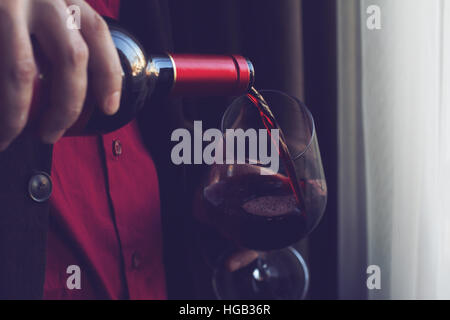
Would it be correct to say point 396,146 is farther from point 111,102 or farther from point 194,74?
point 111,102

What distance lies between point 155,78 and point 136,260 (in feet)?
0.97

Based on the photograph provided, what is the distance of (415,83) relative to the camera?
748 mm

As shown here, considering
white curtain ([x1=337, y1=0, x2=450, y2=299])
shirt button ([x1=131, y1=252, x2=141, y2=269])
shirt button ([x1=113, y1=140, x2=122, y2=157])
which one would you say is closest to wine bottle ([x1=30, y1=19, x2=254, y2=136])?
shirt button ([x1=113, y1=140, x2=122, y2=157])

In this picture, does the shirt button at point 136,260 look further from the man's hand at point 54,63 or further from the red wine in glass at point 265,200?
the man's hand at point 54,63

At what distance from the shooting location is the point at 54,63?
0.97 ft

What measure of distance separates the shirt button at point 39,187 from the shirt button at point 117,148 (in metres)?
0.14

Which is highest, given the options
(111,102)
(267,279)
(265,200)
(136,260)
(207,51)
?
(207,51)

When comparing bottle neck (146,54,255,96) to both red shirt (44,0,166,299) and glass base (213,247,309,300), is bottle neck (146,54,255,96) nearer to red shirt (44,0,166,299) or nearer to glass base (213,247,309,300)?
red shirt (44,0,166,299)

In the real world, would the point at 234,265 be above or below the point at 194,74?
below

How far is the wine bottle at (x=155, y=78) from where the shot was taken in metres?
0.37

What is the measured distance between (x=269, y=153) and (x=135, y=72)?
0.66 ft

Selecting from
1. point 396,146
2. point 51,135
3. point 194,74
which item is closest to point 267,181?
point 194,74

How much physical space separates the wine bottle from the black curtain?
23cm
